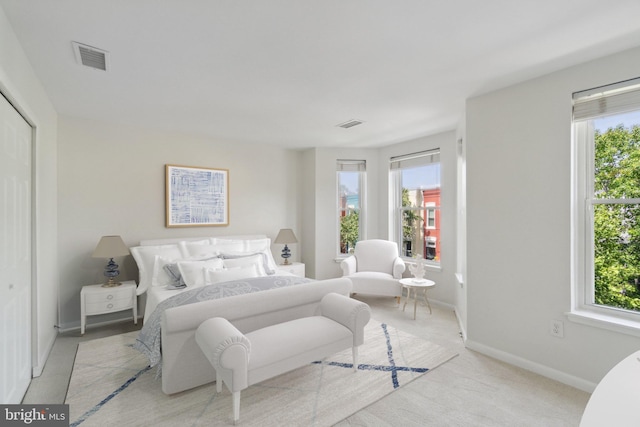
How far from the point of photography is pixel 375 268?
4844 millimetres

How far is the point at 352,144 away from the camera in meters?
5.21

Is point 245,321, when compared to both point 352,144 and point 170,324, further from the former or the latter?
point 352,144

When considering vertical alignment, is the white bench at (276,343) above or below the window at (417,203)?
below

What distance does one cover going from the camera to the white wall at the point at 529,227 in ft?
7.86

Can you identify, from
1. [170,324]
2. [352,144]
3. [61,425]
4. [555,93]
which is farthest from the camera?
[352,144]

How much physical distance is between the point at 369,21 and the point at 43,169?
10.4 feet

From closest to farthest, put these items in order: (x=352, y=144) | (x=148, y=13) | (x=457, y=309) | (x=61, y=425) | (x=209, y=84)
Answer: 1. (x=148, y=13)
2. (x=61, y=425)
3. (x=209, y=84)
4. (x=457, y=309)
5. (x=352, y=144)

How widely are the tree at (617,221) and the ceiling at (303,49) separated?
2.24 feet

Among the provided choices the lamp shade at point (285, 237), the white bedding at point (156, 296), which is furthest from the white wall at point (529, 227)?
the white bedding at point (156, 296)

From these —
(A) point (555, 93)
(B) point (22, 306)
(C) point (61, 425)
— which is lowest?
(C) point (61, 425)

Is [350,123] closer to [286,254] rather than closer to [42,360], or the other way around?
[286,254]

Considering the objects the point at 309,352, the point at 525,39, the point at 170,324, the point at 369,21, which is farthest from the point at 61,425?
the point at 525,39

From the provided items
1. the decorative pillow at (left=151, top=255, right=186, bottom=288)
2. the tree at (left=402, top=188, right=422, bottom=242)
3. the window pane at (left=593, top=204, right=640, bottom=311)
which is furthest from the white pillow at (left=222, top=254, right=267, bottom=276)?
the window pane at (left=593, top=204, right=640, bottom=311)

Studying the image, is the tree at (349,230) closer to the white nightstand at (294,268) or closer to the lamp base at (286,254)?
the white nightstand at (294,268)
